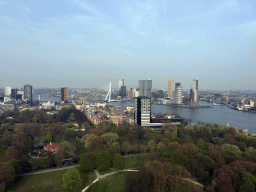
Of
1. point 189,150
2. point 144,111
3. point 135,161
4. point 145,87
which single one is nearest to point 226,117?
point 144,111

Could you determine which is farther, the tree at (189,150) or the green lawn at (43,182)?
the tree at (189,150)

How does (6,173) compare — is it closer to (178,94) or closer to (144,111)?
(144,111)

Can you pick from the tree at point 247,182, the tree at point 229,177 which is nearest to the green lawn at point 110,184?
the tree at point 229,177

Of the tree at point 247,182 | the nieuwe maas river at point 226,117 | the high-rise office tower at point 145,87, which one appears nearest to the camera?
A: the tree at point 247,182

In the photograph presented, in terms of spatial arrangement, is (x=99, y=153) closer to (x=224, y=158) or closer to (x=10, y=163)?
(x=10, y=163)

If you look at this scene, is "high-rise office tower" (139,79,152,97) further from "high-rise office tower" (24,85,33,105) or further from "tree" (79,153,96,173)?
"tree" (79,153,96,173)

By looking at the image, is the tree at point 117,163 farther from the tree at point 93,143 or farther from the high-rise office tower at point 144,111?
the high-rise office tower at point 144,111

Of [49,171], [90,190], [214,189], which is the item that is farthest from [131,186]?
[49,171]
